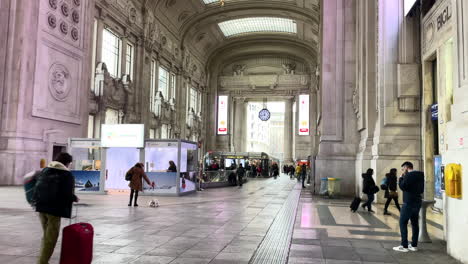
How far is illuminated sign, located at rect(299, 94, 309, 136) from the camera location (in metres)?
42.1

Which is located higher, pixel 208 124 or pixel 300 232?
pixel 208 124

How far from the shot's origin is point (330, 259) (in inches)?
220

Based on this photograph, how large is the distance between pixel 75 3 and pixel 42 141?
7522 mm

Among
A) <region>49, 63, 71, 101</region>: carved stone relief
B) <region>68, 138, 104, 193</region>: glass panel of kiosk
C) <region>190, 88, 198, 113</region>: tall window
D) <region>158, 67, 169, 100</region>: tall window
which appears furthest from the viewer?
<region>190, 88, 198, 113</region>: tall window

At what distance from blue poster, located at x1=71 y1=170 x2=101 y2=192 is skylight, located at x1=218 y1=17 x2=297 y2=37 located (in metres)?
28.1

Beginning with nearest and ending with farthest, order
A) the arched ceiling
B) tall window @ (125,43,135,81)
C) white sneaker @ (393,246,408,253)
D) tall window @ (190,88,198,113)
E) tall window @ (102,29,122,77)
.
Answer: white sneaker @ (393,246,408,253), tall window @ (102,29,122,77), tall window @ (125,43,135,81), the arched ceiling, tall window @ (190,88,198,113)

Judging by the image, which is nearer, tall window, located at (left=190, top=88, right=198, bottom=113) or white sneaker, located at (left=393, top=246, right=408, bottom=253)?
white sneaker, located at (left=393, top=246, right=408, bottom=253)

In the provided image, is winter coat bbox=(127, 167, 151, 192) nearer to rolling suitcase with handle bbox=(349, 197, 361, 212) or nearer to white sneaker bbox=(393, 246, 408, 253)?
rolling suitcase with handle bbox=(349, 197, 361, 212)

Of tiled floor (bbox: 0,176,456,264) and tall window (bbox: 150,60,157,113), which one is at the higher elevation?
tall window (bbox: 150,60,157,113)

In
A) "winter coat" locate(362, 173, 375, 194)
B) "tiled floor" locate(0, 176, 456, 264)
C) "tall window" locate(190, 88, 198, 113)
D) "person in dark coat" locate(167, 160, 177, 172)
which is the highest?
"tall window" locate(190, 88, 198, 113)

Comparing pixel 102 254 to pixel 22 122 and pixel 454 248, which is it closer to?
pixel 454 248

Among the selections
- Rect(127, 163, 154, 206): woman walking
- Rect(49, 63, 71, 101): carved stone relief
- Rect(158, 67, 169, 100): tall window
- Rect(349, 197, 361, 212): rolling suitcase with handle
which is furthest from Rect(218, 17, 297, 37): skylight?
Rect(349, 197, 361, 212): rolling suitcase with handle

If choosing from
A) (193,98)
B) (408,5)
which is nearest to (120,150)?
(408,5)

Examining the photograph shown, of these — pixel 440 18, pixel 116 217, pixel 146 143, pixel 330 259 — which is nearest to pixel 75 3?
pixel 146 143
